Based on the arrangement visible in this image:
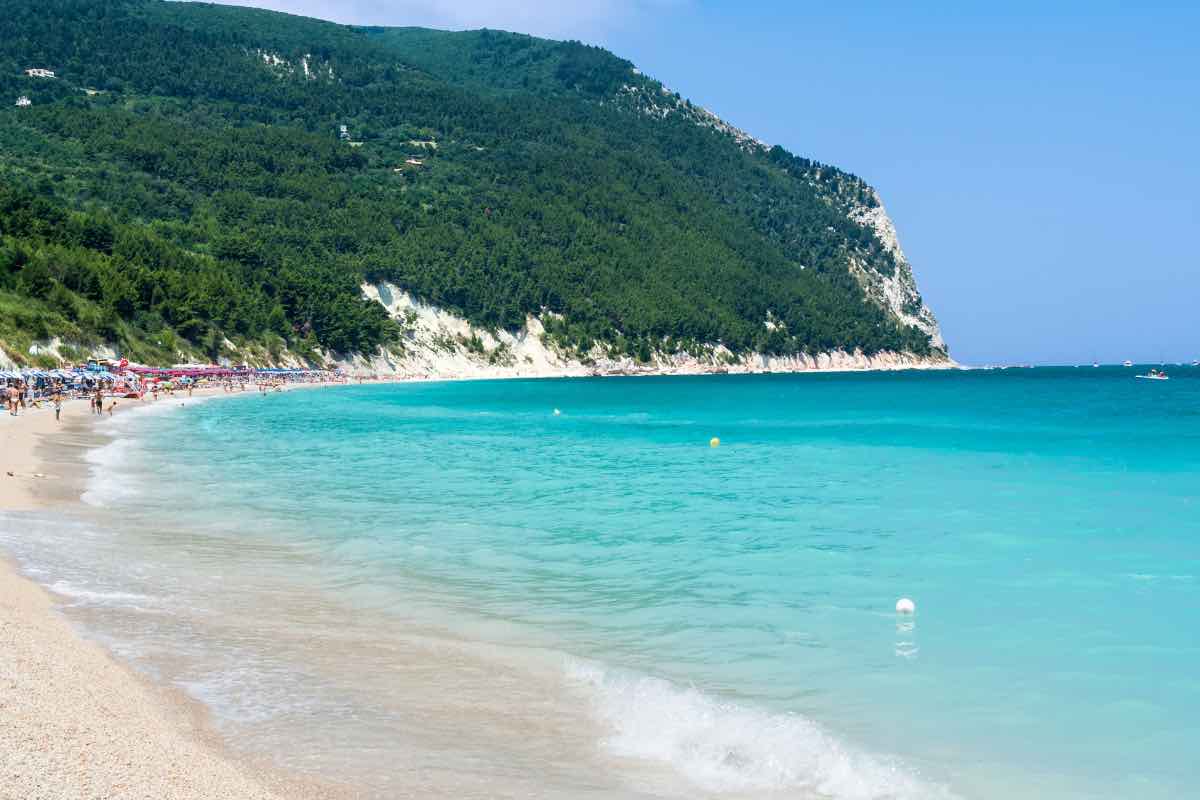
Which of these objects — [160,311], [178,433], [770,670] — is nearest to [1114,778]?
[770,670]

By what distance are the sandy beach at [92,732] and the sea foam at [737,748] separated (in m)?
3.06

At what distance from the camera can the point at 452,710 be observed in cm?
974

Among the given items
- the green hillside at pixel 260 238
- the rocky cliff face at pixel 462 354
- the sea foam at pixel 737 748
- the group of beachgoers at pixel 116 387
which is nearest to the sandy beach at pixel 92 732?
the sea foam at pixel 737 748

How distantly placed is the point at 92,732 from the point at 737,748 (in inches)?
209

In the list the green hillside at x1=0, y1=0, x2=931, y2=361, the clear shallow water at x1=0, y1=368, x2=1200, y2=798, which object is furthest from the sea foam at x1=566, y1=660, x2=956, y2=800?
the green hillside at x1=0, y1=0, x2=931, y2=361

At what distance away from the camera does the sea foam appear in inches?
330

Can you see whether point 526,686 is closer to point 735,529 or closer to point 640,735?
point 640,735

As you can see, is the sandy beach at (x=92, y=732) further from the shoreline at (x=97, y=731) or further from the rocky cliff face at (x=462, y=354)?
the rocky cliff face at (x=462, y=354)

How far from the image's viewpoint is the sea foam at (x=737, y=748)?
27.5ft

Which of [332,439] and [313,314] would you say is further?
[313,314]

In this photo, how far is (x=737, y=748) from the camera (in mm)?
9102

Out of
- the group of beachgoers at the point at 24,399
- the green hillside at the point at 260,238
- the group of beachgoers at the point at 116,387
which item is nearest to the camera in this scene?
the group of beachgoers at the point at 24,399

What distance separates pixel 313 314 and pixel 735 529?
105 m

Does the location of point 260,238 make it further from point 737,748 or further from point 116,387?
point 737,748
